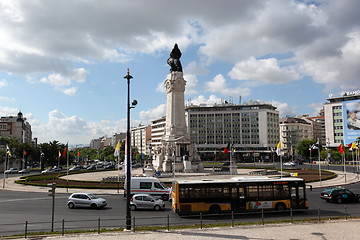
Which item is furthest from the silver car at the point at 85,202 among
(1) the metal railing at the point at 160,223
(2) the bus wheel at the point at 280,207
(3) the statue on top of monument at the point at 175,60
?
(3) the statue on top of monument at the point at 175,60

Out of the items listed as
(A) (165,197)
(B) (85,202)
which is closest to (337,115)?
(A) (165,197)

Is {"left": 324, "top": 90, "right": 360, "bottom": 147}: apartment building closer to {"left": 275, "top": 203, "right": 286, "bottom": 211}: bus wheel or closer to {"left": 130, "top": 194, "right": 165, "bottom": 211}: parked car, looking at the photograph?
{"left": 275, "top": 203, "right": 286, "bottom": 211}: bus wheel

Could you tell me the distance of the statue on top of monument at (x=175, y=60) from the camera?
73688 millimetres

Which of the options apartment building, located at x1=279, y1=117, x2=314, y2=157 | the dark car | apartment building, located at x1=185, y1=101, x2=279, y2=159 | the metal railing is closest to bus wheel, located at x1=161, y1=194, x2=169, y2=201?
the metal railing

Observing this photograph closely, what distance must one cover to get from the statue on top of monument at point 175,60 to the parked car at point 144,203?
5153 cm

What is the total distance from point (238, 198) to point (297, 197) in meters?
4.76

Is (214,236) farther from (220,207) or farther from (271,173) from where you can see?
(271,173)

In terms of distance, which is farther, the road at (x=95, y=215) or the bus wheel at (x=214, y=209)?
the bus wheel at (x=214, y=209)

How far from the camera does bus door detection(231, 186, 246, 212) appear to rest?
75.8 ft

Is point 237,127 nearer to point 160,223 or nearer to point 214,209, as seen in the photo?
point 214,209

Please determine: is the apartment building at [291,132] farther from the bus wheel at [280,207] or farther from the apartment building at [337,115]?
the bus wheel at [280,207]

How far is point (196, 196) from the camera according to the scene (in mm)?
22906

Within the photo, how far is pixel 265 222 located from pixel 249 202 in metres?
3.51

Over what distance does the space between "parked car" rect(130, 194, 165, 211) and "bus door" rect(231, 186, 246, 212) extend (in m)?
6.32
